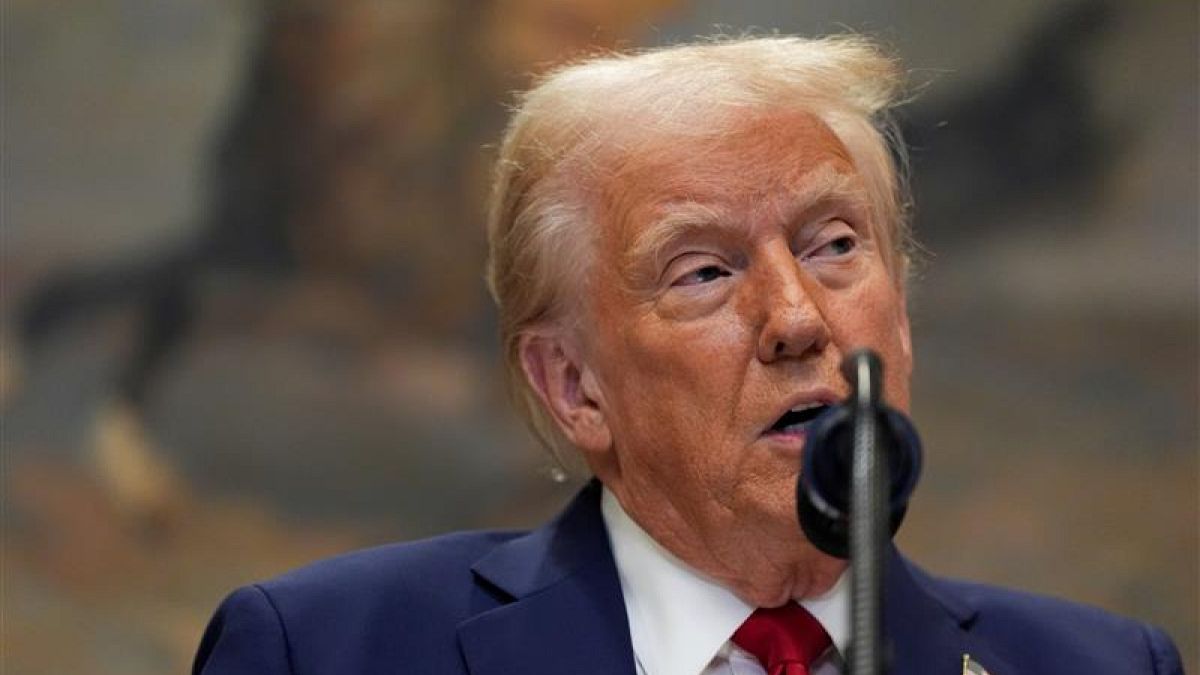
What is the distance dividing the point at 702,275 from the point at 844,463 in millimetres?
990

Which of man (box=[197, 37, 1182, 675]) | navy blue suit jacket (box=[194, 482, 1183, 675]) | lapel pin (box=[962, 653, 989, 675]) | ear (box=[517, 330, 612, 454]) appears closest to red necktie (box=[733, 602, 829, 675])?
man (box=[197, 37, 1182, 675])

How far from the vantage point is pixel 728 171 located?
2906 millimetres

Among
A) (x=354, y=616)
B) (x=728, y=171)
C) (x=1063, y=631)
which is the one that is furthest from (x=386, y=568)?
(x=1063, y=631)

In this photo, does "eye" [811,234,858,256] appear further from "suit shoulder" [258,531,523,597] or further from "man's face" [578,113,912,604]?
"suit shoulder" [258,531,523,597]

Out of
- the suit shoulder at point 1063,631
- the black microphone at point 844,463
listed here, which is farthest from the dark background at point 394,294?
the black microphone at point 844,463

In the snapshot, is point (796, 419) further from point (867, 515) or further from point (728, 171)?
point (867, 515)

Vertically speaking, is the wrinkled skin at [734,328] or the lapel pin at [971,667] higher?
the wrinkled skin at [734,328]

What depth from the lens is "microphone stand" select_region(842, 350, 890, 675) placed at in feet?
5.71

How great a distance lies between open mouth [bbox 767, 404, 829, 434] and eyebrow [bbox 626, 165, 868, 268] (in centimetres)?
28

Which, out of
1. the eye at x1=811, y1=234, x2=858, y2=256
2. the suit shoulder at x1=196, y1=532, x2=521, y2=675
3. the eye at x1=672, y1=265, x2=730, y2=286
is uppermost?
the eye at x1=811, y1=234, x2=858, y2=256

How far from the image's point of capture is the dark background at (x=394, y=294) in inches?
193

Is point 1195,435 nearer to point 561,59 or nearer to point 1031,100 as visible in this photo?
point 1031,100

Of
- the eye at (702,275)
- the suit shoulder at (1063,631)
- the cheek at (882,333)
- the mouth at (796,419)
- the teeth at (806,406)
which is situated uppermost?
the eye at (702,275)

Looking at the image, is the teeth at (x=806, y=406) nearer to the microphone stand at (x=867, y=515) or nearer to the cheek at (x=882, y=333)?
the cheek at (x=882, y=333)
